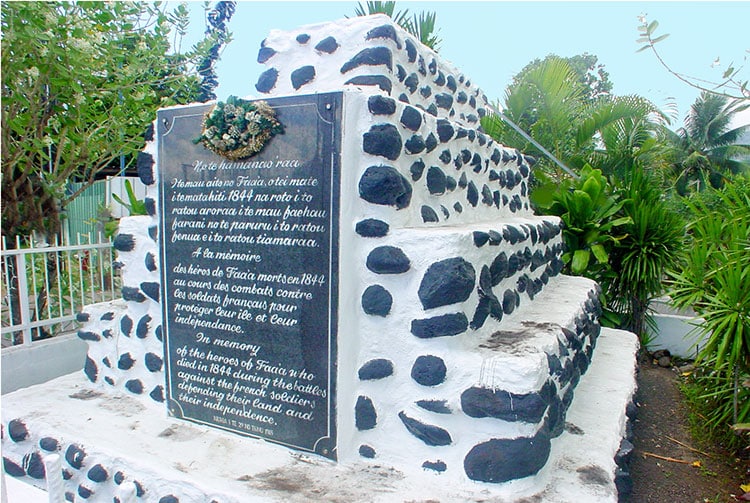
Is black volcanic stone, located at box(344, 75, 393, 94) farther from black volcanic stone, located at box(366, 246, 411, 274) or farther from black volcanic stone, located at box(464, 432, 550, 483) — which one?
black volcanic stone, located at box(464, 432, 550, 483)

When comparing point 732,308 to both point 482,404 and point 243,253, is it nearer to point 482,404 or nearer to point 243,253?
point 482,404

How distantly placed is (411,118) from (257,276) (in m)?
1.07

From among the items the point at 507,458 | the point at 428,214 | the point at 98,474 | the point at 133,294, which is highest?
the point at 428,214

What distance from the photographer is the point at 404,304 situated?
7.40ft

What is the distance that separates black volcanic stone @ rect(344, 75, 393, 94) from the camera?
2.60m

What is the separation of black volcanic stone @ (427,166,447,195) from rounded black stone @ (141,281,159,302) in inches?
65.5

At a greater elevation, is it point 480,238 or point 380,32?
point 380,32

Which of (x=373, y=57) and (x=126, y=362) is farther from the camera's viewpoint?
(x=126, y=362)

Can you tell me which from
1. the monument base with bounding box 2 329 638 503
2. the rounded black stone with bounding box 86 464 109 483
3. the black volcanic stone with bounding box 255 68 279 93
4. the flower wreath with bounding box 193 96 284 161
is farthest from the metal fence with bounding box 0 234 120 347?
the black volcanic stone with bounding box 255 68 279 93

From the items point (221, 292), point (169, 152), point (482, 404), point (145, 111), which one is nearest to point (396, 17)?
point (145, 111)

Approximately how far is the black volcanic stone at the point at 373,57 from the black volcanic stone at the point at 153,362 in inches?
77.7

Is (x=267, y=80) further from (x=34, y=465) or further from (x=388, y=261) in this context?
(x=34, y=465)

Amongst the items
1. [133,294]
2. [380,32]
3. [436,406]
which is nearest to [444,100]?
[380,32]

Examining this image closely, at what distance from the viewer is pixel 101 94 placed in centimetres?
483
